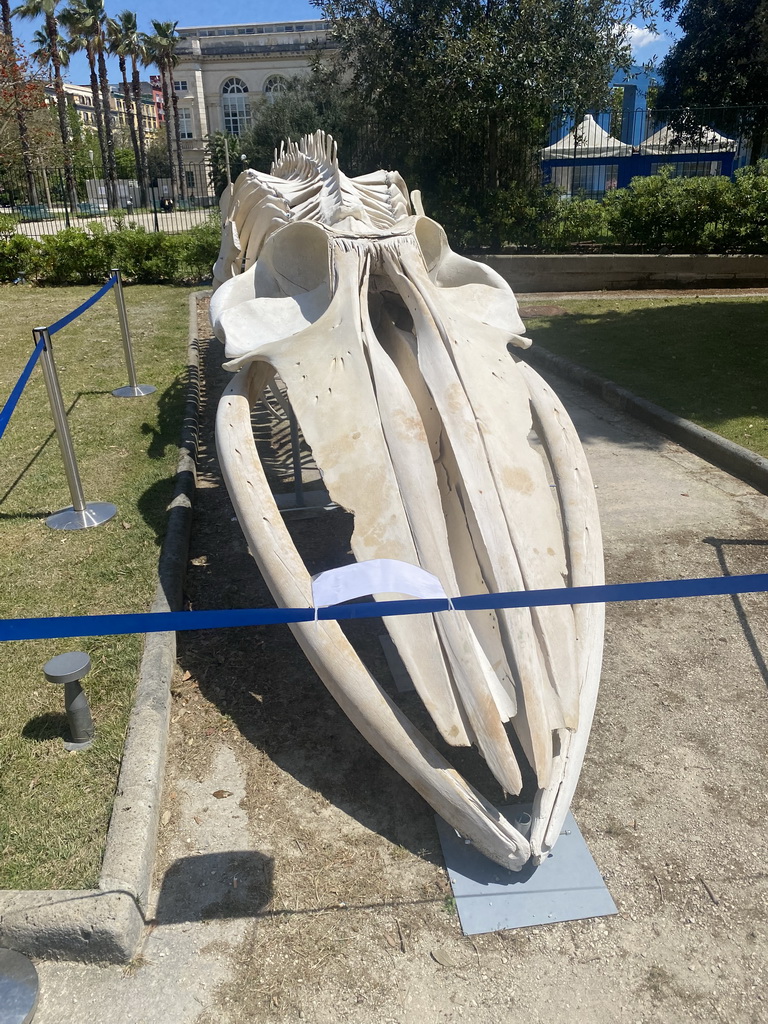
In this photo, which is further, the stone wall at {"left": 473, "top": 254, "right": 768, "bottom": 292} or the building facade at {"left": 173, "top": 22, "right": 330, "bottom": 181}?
the building facade at {"left": 173, "top": 22, "right": 330, "bottom": 181}

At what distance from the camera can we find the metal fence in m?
22.4

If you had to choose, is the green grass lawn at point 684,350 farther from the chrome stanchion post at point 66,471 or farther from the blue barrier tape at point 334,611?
the chrome stanchion post at point 66,471

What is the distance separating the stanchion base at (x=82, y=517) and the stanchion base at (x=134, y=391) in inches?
125

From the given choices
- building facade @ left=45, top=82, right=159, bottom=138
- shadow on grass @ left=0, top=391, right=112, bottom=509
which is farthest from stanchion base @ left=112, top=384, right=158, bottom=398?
building facade @ left=45, top=82, right=159, bottom=138

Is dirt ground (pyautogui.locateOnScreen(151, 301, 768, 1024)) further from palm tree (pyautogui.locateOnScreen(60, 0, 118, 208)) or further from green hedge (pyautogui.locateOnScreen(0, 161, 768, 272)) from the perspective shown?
palm tree (pyautogui.locateOnScreen(60, 0, 118, 208))

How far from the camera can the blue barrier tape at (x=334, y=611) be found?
2137 millimetres

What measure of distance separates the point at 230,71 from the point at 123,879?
226 ft

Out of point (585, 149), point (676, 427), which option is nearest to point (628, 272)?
point (585, 149)

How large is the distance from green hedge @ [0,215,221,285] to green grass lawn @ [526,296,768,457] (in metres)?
8.01

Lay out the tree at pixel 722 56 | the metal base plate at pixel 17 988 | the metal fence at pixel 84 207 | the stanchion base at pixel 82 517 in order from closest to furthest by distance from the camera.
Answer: the metal base plate at pixel 17 988 → the stanchion base at pixel 82 517 → the tree at pixel 722 56 → the metal fence at pixel 84 207

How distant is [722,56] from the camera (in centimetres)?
2059

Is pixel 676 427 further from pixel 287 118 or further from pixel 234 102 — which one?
pixel 234 102

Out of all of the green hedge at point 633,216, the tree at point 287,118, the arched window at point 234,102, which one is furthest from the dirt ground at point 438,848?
the arched window at point 234,102

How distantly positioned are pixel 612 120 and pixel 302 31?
5892 cm
